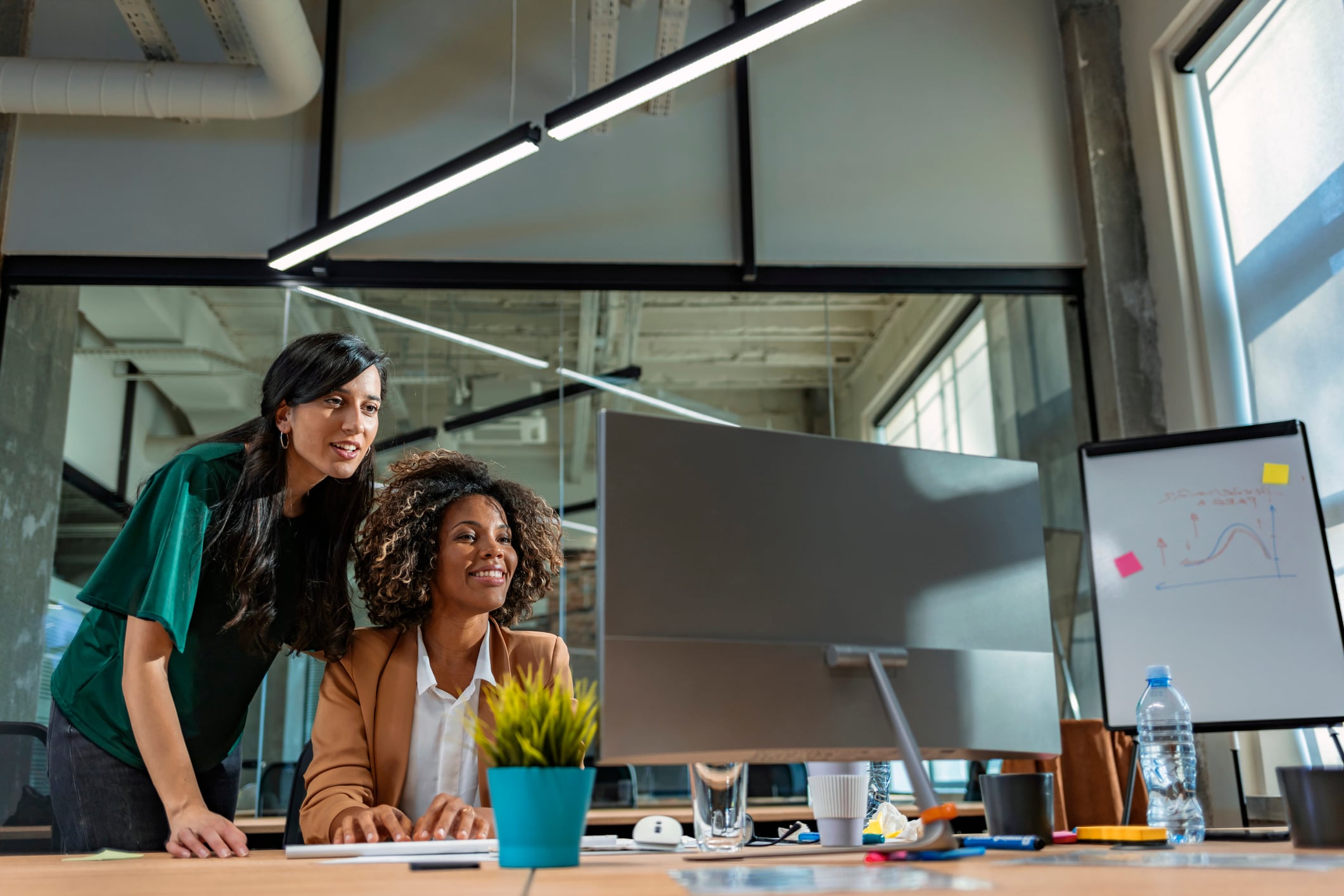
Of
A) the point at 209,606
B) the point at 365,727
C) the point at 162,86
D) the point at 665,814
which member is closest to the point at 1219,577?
the point at 665,814

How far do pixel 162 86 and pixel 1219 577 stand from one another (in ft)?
11.1

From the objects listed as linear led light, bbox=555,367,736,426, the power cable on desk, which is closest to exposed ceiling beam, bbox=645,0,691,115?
linear led light, bbox=555,367,736,426

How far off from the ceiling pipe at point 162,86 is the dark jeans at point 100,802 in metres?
2.33

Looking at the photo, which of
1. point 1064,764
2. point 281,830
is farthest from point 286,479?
point 1064,764

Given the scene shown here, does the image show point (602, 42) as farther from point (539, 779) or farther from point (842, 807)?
point (539, 779)

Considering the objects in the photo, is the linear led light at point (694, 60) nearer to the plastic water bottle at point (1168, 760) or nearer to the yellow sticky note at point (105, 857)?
the plastic water bottle at point (1168, 760)

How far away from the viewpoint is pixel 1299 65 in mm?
2992

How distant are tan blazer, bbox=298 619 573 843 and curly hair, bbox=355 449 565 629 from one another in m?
0.09

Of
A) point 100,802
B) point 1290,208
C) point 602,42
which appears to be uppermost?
point 602,42

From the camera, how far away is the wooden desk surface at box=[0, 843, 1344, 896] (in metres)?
0.86

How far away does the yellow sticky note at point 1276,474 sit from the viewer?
2.58 meters

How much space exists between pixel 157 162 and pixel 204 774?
2614mm

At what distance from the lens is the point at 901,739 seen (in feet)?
3.92

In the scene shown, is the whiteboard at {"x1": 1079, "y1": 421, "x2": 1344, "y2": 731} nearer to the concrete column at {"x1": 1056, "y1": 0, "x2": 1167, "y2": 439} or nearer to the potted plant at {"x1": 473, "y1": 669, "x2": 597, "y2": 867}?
the concrete column at {"x1": 1056, "y1": 0, "x2": 1167, "y2": 439}
